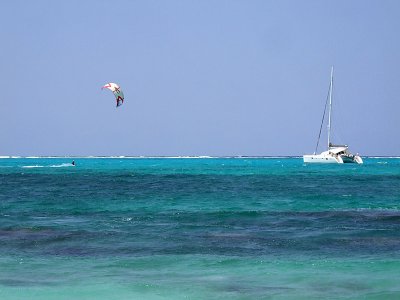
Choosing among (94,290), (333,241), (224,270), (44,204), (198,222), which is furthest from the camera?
(44,204)

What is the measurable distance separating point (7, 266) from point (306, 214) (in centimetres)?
1486

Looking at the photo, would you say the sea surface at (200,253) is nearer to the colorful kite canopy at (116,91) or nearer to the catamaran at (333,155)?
the colorful kite canopy at (116,91)

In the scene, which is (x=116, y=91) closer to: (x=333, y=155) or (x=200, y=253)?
(x=200, y=253)

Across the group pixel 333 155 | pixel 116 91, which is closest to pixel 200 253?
pixel 116 91

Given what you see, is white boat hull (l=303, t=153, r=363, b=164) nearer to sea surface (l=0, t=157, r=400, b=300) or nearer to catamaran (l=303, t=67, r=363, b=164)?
catamaran (l=303, t=67, r=363, b=164)

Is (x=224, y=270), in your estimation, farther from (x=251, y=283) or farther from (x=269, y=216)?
(x=269, y=216)

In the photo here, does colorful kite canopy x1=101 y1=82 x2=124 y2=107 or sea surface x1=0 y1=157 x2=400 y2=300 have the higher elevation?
colorful kite canopy x1=101 y1=82 x2=124 y2=107

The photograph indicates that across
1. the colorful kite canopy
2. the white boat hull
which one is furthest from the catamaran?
the colorful kite canopy

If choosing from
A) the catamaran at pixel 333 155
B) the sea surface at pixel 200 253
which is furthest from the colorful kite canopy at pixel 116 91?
the catamaran at pixel 333 155

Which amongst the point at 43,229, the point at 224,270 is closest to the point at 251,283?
the point at 224,270

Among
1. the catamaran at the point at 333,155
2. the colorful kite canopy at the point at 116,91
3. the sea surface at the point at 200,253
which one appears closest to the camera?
the sea surface at the point at 200,253

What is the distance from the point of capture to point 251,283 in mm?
13172

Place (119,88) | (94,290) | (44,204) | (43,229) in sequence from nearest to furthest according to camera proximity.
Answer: (94,290) < (43,229) < (44,204) < (119,88)

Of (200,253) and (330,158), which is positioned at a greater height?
(330,158)
